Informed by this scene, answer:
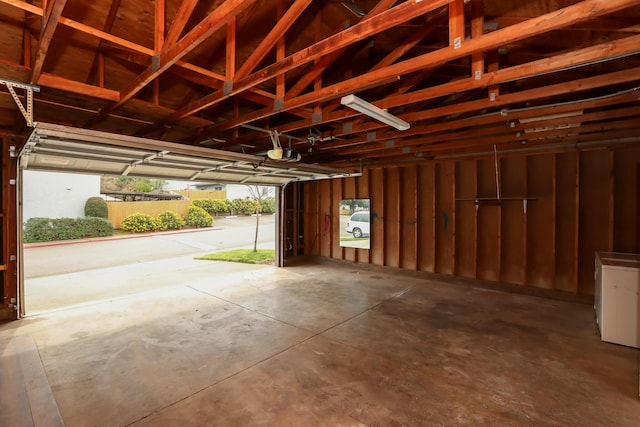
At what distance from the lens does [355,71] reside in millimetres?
3611

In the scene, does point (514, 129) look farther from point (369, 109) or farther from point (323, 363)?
point (323, 363)

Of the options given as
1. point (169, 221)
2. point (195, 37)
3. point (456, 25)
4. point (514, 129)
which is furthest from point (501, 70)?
point (169, 221)

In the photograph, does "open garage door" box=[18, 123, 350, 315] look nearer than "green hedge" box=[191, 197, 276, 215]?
Yes

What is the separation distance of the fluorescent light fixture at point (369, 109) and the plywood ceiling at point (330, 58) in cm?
11

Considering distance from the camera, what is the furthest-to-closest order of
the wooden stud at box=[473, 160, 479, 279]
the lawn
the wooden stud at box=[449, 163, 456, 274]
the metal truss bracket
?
the lawn → the wooden stud at box=[449, 163, 456, 274] → the wooden stud at box=[473, 160, 479, 279] → the metal truss bracket

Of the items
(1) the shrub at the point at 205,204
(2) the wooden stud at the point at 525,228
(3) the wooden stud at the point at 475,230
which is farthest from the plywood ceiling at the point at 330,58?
(1) the shrub at the point at 205,204

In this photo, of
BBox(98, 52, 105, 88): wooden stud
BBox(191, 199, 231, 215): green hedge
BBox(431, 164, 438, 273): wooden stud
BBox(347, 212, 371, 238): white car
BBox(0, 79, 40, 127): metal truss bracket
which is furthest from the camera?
BBox(191, 199, 231, 215): green hedge

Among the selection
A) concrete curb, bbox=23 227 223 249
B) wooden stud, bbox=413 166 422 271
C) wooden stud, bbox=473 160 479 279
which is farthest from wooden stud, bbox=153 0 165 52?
concrete curb, bbox=23 227 223 249

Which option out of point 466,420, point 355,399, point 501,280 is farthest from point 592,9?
point 501,280

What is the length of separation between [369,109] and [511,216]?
4.36 m

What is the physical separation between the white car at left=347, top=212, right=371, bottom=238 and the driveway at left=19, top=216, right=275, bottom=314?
2.65 meters

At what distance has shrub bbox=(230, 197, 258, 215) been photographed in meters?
21.1

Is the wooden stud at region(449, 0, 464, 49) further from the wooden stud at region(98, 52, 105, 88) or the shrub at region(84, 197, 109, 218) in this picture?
the shrub at region(84, 197, 109, 218)

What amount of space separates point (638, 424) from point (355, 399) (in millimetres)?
2066
